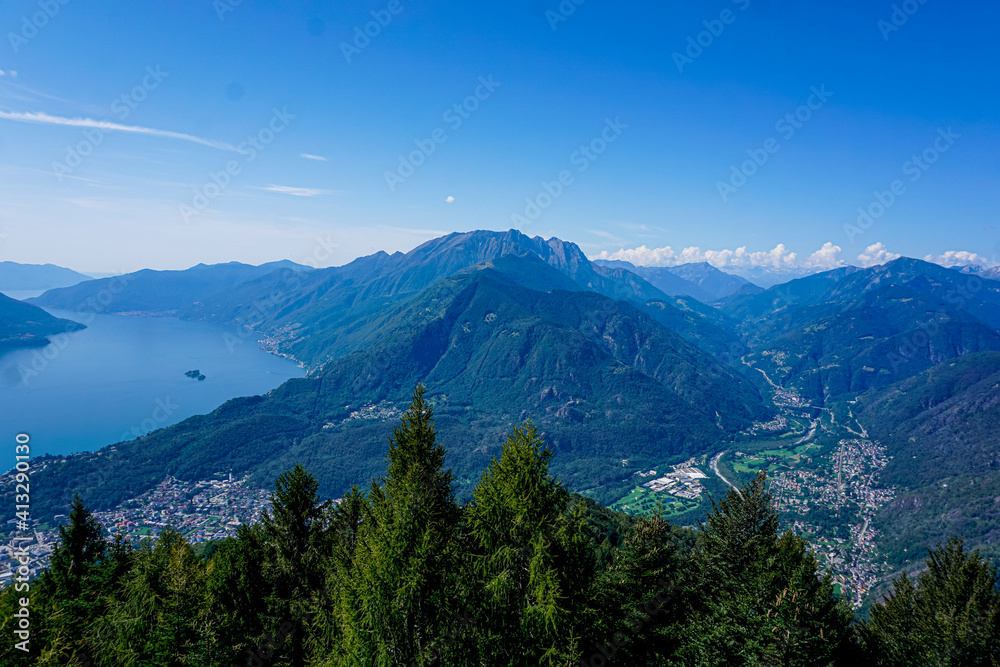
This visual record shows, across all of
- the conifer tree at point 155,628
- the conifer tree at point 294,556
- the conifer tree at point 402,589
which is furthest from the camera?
the conifer tree at point 294,556

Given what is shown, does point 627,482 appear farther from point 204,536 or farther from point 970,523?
point 204,536

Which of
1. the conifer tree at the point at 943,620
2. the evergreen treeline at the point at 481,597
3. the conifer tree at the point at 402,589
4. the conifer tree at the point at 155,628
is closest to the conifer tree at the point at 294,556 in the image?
the evergreen treeline at the point at 481,597

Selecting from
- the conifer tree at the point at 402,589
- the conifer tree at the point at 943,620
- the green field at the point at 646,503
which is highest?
the conifer tree at the point at 402,589

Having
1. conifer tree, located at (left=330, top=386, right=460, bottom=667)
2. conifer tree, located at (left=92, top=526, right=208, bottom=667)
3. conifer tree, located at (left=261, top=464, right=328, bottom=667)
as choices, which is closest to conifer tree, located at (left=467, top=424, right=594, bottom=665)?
conifer tree, located at (left=330, top=386, right=460, bottom=667)

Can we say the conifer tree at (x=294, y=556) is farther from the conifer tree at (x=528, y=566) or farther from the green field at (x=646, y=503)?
A: the green field at (x=646, y=503)

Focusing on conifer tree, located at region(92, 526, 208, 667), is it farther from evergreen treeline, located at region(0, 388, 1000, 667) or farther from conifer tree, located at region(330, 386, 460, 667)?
conifer tree, located at region(330, 386, 460, 667)

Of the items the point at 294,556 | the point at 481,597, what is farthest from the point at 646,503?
the point at 481,597

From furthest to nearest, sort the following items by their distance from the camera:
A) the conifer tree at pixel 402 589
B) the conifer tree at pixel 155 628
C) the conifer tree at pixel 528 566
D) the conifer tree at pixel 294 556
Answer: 1. the conifer tree at pixel 294 556
2. the conifer tree at pixel 155 628
3. the conifer tree at pixel 402 589
4. the conifer tree at pixel 528 566

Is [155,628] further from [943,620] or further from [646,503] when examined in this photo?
[646,503]

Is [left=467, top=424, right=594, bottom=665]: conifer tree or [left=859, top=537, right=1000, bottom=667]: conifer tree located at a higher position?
[left=467, top=424, right=594, bottom=665]: conifer tree
